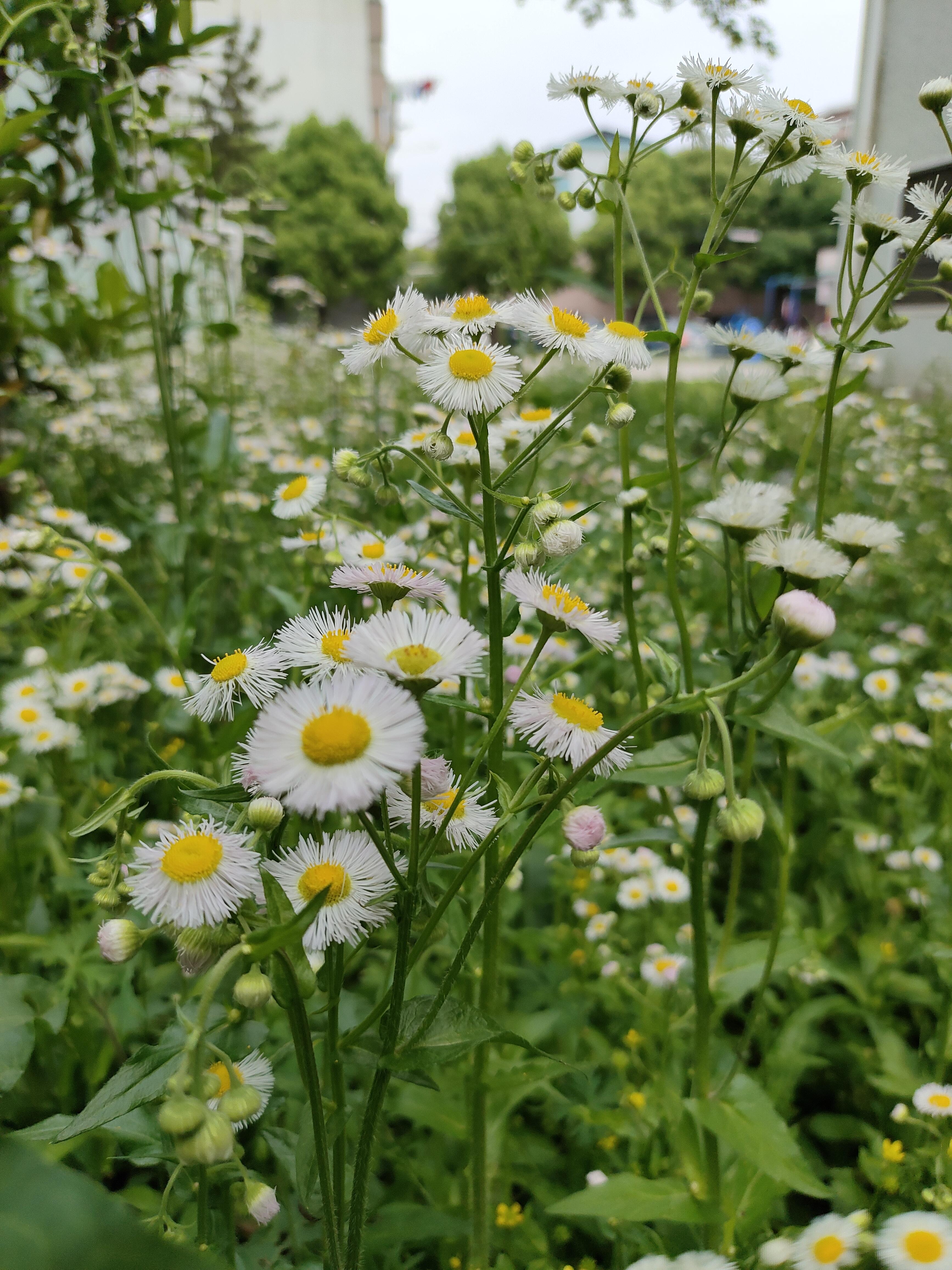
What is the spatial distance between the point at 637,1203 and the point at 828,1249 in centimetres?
30

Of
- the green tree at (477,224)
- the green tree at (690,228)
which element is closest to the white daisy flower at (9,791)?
the green tree at (690,228)

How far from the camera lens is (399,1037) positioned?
545 millimetres

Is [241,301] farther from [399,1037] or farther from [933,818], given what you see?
[399,1037]

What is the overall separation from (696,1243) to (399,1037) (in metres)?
0.53

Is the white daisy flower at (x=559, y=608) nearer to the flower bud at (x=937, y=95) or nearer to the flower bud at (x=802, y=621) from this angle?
the flower bud at (x=802, y=621)

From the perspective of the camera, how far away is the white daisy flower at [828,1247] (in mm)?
492

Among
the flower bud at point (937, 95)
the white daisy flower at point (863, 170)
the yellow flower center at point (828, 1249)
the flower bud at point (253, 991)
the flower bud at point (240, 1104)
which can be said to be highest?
the flower bud at point (937, 95)

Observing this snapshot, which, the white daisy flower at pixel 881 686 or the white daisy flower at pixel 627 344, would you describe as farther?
the white daisy flower at pixel 881 686

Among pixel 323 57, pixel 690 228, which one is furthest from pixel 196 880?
pixel 323 57

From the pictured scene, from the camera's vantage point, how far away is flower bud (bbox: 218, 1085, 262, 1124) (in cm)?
43

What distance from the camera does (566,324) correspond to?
64 cm

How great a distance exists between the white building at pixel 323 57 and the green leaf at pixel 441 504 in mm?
13680

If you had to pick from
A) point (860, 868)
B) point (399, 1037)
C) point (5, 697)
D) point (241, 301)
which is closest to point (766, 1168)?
point (399, 1037)

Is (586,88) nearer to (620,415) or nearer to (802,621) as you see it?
(620,415)
